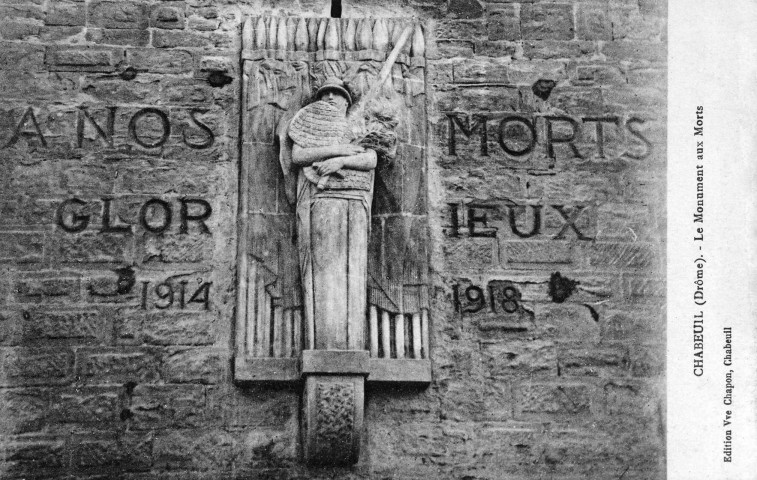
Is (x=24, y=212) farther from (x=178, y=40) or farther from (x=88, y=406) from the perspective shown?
(x=178, y=40)

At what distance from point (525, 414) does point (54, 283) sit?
253 centimetres

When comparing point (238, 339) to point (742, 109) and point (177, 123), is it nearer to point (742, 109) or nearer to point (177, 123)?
point (177, 123)

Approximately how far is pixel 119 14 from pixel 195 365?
2.02m

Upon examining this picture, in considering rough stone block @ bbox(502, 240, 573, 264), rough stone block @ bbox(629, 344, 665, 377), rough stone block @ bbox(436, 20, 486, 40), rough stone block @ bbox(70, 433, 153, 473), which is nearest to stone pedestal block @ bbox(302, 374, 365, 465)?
Answer: rough stone block @ bbox(70, 433, 153, 473)

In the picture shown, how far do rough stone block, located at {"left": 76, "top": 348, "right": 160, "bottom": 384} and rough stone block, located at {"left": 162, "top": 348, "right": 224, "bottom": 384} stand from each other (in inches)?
2.8

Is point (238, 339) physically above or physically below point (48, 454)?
above

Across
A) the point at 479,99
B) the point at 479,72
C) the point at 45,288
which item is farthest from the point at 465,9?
the point at 45,288

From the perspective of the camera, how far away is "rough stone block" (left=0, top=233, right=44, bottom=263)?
7527mm

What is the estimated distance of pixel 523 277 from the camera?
7676 millimetres

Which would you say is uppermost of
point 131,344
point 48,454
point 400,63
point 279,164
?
point 400,63

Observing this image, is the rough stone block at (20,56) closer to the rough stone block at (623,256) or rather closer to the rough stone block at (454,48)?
the rough stone block at (454,48)

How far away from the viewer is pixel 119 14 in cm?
796

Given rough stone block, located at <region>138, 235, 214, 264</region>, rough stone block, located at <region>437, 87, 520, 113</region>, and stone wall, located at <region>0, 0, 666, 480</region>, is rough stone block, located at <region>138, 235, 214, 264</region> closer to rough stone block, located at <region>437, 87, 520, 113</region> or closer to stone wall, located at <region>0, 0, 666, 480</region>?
stone wall, located at <region>0, 0, 666, 480</region>

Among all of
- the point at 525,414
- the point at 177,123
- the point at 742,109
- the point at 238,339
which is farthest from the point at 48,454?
the point at 742,109
